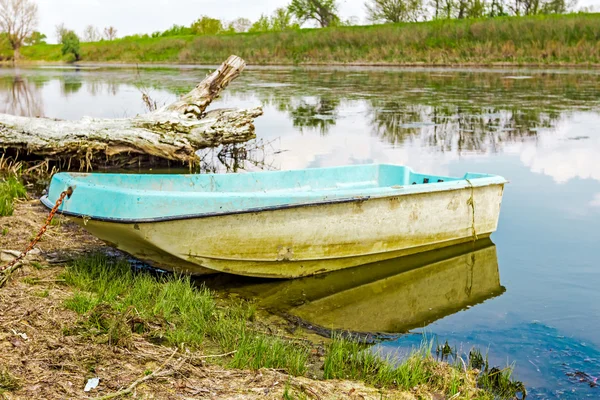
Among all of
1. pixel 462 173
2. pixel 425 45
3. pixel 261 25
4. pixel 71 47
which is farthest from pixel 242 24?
pixel 462 173

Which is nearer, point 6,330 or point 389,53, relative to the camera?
point 6,330

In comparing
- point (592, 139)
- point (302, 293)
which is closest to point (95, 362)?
point (302, 293)

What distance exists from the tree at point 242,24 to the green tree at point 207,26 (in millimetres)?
1475

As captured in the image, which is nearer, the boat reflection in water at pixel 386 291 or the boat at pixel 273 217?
the boat at pixel 273 217

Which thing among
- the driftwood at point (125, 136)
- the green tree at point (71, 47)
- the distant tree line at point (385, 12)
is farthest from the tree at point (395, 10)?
the driftwood at point (125, 136)

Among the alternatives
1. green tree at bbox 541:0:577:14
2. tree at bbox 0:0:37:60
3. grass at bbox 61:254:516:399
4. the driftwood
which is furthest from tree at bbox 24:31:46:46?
grass at bbox 61:254:516:399

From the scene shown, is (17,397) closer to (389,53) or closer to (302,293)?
(302,293)

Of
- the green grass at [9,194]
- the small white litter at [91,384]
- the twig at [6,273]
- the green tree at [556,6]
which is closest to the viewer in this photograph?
the small white litter at [91,384]

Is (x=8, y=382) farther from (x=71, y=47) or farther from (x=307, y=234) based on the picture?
(x=71, y=47)

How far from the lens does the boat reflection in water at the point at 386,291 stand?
4672mm

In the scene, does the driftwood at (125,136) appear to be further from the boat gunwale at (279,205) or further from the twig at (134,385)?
the twig at (134,385)

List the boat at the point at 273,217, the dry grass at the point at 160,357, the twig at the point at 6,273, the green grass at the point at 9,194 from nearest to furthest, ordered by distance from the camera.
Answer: the dry grass at the point at 160,357 < the twig at the point at 6,273 < the boat at the point at 273,217 < the green grass at the point at 9,194

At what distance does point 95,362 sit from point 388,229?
3.01 m

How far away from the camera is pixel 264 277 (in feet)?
16.8
